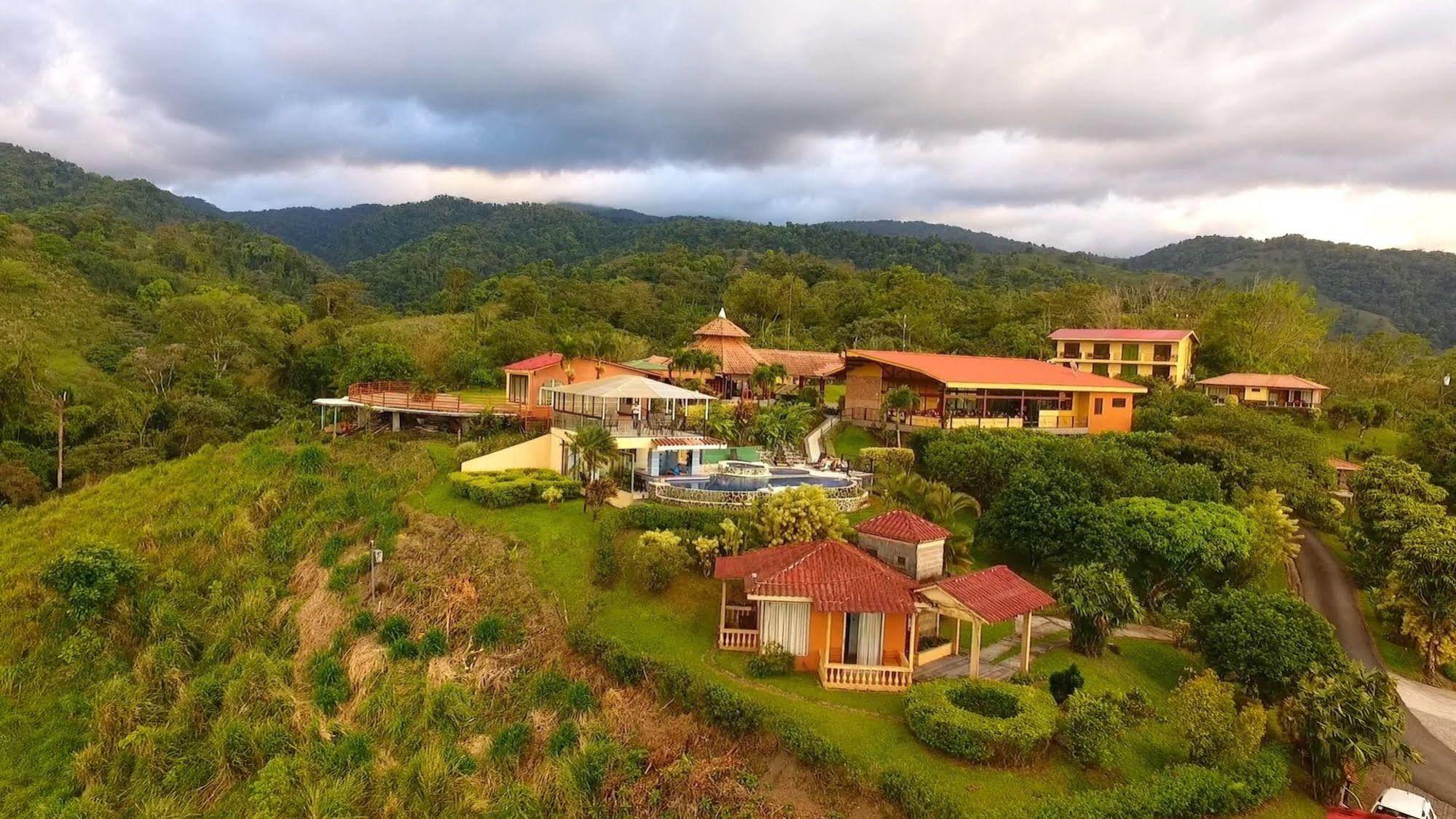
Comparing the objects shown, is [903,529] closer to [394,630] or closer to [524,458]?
[394,630]

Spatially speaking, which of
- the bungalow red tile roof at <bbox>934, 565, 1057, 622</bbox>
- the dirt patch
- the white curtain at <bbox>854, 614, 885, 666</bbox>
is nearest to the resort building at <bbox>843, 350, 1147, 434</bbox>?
the bungalow red tile roof at <bbox>934, 565, 1057, 622</bbox>

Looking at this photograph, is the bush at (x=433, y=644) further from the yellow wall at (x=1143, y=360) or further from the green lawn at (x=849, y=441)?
the yellow wall at (x=1143, y=360)

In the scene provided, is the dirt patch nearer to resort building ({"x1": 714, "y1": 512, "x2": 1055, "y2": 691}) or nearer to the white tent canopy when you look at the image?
resort building ({"x1": 714, "y1": 512, "x2": 1055, "y2": 691})

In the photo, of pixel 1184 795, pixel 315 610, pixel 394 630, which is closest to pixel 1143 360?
pixel 1184 795

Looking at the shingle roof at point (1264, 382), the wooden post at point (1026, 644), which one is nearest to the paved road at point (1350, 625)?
the wooden post at point (1026, 644)

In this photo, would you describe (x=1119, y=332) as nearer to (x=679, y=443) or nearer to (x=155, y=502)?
(x=679, y=443)
